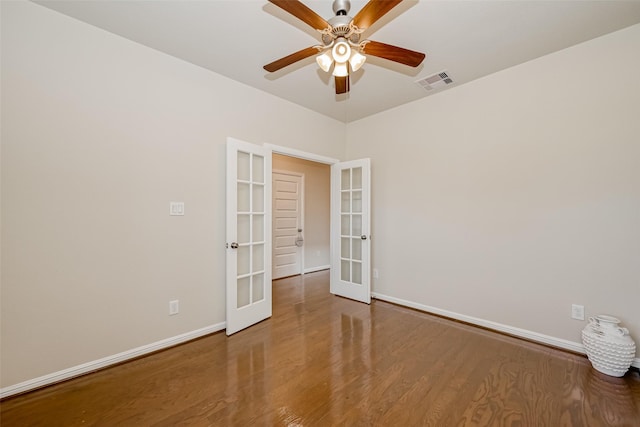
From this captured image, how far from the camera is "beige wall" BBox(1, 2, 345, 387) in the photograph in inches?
71.3

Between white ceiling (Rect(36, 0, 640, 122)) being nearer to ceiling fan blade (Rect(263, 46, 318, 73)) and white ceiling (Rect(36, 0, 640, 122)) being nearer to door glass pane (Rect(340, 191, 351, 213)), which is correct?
ceiling fan blade (Rect(263, 46, 318, 73))

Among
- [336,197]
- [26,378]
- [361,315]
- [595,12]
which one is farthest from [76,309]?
[595,12]

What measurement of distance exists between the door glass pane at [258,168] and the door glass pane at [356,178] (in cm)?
143

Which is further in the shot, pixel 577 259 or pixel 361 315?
pixel 361 315

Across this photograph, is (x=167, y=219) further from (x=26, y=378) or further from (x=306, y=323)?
(x=306, y=323)

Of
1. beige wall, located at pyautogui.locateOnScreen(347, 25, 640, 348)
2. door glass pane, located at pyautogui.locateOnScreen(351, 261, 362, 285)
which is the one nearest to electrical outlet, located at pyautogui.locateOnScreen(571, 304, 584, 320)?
beige wall, located at pyautogui.locateOnScreen(347, 25, 640, 348)

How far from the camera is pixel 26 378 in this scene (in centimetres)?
182

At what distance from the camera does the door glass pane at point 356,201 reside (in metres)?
3.83

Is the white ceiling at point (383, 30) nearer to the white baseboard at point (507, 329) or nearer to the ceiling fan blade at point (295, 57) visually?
the ceiling fan blade at point (295, 57)

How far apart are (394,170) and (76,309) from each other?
366cm

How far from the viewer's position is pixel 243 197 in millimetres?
2955

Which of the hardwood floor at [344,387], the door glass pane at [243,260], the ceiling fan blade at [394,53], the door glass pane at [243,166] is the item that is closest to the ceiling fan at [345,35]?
the ceiling fan blade at [394,53]

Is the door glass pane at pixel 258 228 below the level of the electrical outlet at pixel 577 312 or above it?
above

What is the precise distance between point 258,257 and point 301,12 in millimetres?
2419
